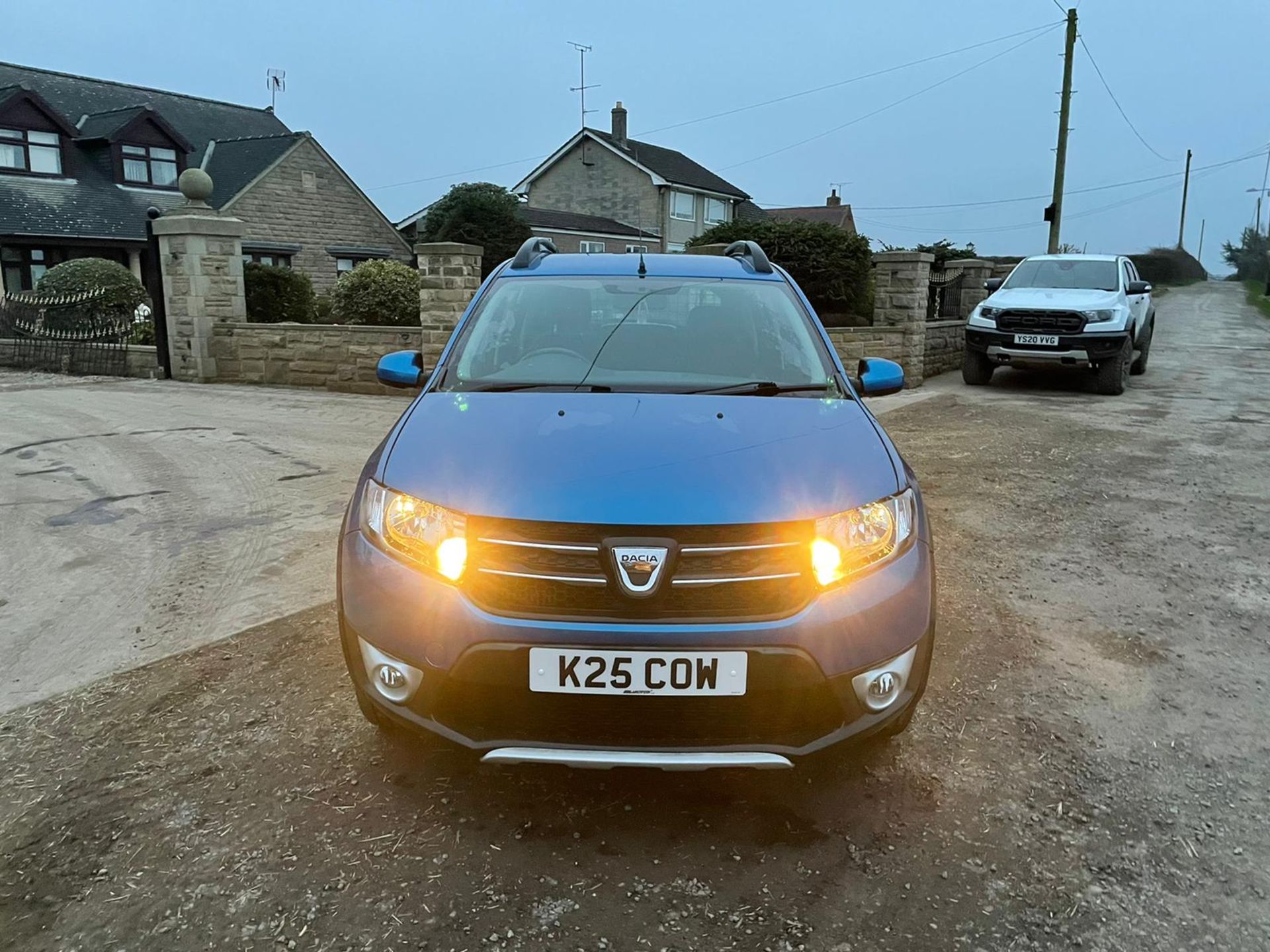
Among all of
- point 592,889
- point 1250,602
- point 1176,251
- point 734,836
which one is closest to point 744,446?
point 734,836

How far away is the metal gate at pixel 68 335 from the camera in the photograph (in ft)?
46.3

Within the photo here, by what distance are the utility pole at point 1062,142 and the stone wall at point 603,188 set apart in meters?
20.0

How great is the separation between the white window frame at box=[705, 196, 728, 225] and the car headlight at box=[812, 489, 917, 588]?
46.3 metres

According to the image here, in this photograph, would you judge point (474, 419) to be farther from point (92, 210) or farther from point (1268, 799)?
point (92, 210)

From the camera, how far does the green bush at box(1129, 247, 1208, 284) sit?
5078 cm

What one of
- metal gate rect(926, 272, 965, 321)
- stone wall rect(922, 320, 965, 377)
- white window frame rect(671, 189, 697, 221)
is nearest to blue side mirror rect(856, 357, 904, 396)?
stone wall rect(922, 320, 965, 377)

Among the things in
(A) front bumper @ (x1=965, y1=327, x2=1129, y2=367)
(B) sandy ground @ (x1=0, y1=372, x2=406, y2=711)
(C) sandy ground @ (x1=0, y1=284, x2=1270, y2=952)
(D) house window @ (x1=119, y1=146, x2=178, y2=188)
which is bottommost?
(C) sandy ground @ (x1=0, y1=284, x2=1270, y2=952)

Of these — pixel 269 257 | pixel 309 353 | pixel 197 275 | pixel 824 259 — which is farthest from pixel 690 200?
pixel 309 353

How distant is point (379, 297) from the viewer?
15273 millimetres

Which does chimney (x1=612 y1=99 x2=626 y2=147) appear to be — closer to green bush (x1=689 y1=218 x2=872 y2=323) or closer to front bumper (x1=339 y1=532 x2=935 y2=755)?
green bush (x1=689 y1=218 x2=872 y2=323)

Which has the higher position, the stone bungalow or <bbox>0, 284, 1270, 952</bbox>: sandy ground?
the stone bungalow

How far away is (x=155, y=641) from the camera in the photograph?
3906mm

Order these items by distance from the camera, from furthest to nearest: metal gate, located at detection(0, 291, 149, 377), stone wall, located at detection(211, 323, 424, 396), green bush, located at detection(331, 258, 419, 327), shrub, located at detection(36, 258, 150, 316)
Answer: green bush, located at detection(331, 258, 419, 327) < shrub, located at detection(36, 258, 150, 316) < metal gate, located at detection(0, 291, 149, 377) < stone wall, located at detection(211, 323, 424, 396)

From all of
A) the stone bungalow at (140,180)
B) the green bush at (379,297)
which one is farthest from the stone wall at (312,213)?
the green bush at (379,297)
